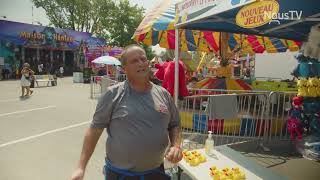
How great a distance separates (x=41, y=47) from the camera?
1534 inches

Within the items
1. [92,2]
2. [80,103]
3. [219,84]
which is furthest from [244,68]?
[92,2]

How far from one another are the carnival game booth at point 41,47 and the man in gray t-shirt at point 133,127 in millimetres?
34985

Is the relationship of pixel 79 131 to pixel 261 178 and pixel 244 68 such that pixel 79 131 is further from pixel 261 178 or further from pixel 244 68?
pixel 244 68

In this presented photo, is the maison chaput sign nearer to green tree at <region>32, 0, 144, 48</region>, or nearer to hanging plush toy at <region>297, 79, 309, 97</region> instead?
hanging plush toy at <region>297, 79, 309, 97</region>

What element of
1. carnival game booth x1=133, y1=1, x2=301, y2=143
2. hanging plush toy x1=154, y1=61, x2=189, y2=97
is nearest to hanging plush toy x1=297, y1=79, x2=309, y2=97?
carnival game booth x1=133, y1=1, x2=301, y2=143

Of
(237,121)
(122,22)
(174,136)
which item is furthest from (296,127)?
(122,22)

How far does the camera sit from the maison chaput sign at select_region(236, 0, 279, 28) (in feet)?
11.6

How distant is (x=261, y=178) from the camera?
3.84 m

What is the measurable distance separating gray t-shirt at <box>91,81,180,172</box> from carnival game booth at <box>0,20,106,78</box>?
3501cm

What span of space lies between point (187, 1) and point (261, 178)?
2.90 meters

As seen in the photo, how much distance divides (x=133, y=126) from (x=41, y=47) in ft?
127

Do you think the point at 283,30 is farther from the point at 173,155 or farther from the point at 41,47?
the point at 41,47

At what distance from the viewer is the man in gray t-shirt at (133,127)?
273 centimetres

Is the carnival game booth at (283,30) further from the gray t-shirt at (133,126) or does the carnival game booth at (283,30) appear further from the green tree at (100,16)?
the green tree at (100,16)
